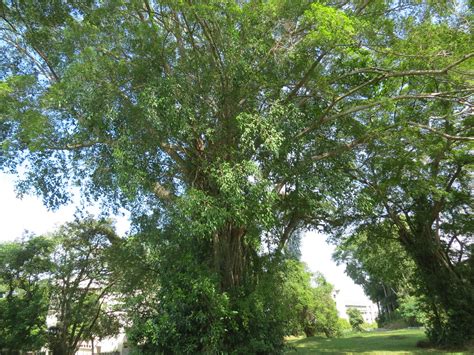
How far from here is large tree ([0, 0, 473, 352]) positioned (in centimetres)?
717

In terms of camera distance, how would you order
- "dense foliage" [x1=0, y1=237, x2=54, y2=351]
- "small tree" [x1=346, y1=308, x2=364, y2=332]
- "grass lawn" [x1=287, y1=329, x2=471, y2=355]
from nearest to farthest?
"grass lawn" [x1=287, y1=329, x2=471, y2=355], "dense foliage" [x1=0, y1=237, x2=54, y2=351], "small tree" [x1=346, y1=308, x2=364, y2=332]

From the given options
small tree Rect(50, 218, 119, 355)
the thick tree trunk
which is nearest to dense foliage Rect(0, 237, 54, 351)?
small tree Rect(50, 218, 119, 355)

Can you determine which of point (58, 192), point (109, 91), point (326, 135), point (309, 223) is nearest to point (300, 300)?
point (309, 223)

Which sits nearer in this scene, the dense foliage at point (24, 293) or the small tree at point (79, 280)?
the dense foliage at point (24, 293)

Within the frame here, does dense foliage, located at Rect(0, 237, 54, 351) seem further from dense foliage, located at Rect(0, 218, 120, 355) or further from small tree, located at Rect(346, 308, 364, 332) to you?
small tree, located at Rect(346, 308, 364, 332)

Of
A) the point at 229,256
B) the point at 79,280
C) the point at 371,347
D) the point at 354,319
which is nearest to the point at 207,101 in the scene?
the point at 229,256

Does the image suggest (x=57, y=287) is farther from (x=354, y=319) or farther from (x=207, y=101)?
(x=354, y=319)

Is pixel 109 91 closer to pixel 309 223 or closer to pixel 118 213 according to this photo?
pixel 118 213

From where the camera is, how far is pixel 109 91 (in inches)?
291

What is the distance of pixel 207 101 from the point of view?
814 centimetres

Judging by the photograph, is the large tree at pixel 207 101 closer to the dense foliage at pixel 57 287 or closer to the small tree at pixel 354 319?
the dense foliage at pixel 57 287

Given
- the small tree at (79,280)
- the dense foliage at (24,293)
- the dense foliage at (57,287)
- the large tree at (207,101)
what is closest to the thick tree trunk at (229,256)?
the large tree at (207,101)

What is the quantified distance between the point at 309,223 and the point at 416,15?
25.1 feet

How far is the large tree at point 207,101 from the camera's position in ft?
23.5
